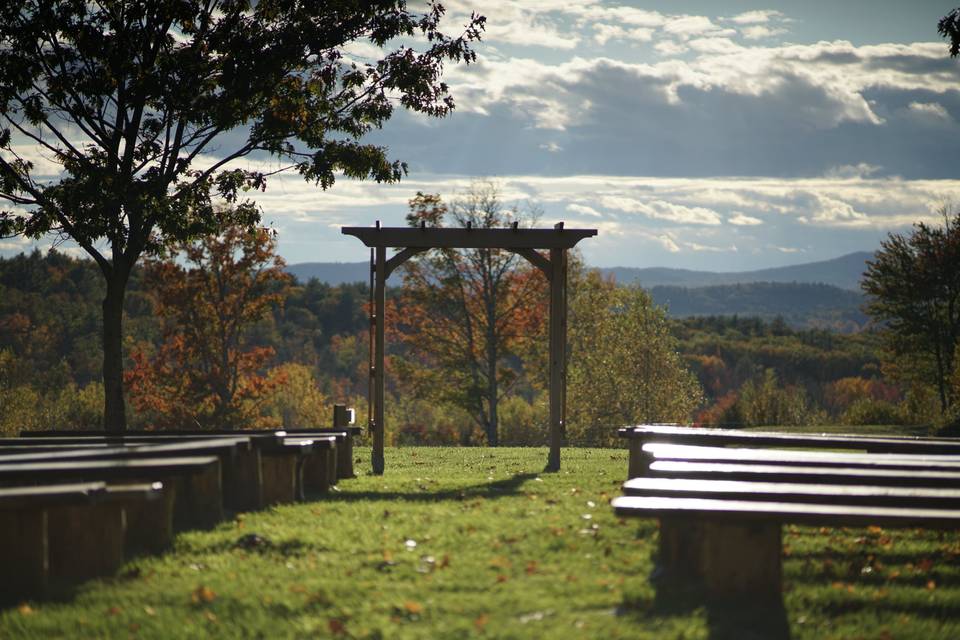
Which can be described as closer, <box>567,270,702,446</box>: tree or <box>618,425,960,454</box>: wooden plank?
<box>618,425,960,454</box>: wooden plank

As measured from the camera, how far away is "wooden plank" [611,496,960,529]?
20.0 feet

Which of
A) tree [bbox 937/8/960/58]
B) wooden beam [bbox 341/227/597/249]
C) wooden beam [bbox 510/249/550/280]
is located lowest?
wooden beam [bbox 510/249/550/280]

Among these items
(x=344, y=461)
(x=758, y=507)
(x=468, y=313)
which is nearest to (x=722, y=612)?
(x=758, y=507)

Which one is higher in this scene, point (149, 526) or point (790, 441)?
point (790, 441)

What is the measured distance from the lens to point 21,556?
248 inches

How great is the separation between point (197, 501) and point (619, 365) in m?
43.9

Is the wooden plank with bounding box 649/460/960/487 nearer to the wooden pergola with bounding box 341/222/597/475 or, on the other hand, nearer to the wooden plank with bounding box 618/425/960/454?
the wooden plank with bounding box 618/425/960/454

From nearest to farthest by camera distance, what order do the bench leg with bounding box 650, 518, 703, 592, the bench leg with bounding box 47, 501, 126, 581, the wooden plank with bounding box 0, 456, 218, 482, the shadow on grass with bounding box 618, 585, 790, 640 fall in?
the shadow on grass with bounding box 618, 585, 790, 640
the bench leg with bounding box 650, 518, 703, 592
the bench leg with bounding box 47, 501, 126, 581
the wooden plank with bounding box 0, 456, 218, 482

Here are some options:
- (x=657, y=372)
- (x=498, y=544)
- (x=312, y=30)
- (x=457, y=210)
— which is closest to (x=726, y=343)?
(x=657, y=372)

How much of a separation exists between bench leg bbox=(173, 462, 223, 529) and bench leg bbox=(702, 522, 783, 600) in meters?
4.27

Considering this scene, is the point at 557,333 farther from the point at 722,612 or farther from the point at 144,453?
the point at 722,612

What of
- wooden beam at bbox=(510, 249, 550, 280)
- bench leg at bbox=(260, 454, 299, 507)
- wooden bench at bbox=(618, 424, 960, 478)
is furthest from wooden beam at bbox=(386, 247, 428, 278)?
bench leg at bbox=(260, 454, 299, 507)

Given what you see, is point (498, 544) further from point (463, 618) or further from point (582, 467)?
point (582, 467)

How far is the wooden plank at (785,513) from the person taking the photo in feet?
20.0
